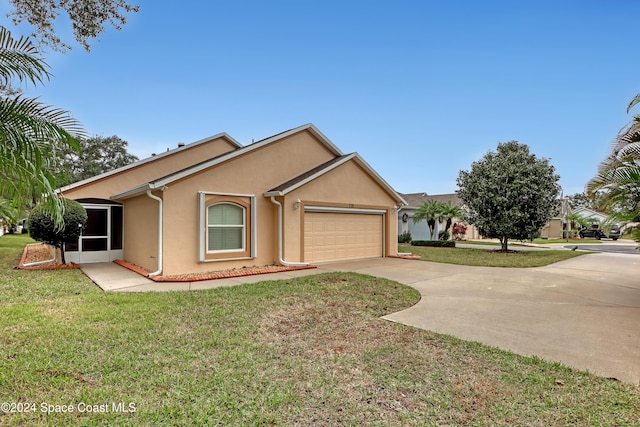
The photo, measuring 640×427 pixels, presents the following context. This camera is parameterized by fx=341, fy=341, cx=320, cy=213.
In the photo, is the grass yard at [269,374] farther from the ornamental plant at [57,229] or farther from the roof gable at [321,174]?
the roof gable at [321,174]

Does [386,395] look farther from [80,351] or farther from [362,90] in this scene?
[362,90]

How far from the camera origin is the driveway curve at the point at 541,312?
450 centimetres

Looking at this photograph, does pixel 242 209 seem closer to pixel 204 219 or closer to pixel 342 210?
pixel 204 219

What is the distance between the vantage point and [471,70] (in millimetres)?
13516

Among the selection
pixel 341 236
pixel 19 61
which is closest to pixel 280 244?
pixel 341 236

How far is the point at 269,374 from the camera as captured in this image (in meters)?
3.80

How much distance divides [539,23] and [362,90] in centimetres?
722

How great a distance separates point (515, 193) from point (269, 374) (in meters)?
18.3

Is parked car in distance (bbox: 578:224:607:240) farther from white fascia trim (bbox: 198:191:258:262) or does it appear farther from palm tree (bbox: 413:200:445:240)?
white fascia trim (bbox: 198:191:258:262)

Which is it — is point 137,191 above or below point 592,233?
above

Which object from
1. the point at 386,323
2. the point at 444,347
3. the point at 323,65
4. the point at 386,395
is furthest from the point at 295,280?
the point at 323,65

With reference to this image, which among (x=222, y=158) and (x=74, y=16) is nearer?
(x=74, y=16)

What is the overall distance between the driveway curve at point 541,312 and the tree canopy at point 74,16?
30.7 ft

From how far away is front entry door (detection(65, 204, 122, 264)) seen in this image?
1312cm
